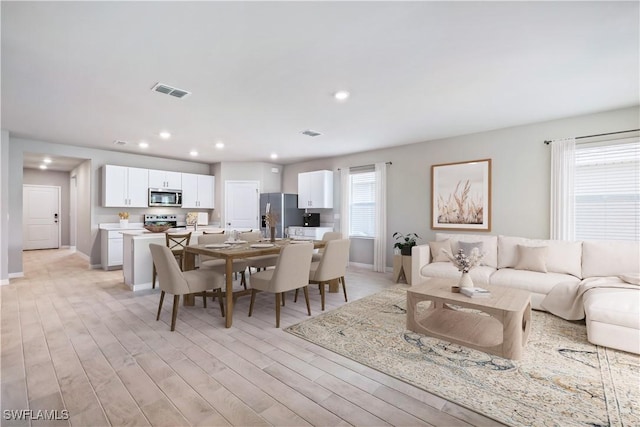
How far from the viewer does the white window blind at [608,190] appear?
12.4 feet

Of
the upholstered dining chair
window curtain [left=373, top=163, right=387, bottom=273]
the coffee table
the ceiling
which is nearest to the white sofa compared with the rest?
the coffee table

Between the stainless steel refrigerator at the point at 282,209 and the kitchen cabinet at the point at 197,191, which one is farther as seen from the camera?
the kitchen cabinet at the point at 197,191

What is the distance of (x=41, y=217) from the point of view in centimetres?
916

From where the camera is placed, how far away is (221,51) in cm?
248

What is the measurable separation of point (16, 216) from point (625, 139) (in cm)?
946

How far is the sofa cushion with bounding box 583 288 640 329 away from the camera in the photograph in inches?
99.6

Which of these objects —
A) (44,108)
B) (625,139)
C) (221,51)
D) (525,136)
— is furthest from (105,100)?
(625,139)

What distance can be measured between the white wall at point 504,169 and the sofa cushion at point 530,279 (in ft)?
3.01

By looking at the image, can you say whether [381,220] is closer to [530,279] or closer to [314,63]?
[530,279]

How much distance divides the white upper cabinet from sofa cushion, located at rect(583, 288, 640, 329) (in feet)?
24.8

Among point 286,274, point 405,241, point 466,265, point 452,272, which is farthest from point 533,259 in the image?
point 286,274

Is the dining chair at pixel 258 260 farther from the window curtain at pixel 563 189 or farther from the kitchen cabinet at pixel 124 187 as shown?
the window curtain at pixel 563 189

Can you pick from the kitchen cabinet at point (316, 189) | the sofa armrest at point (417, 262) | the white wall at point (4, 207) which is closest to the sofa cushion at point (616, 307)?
the sofa armrest at point (417, 262)

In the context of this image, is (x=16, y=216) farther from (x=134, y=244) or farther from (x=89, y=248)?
(x=134, y=244)
